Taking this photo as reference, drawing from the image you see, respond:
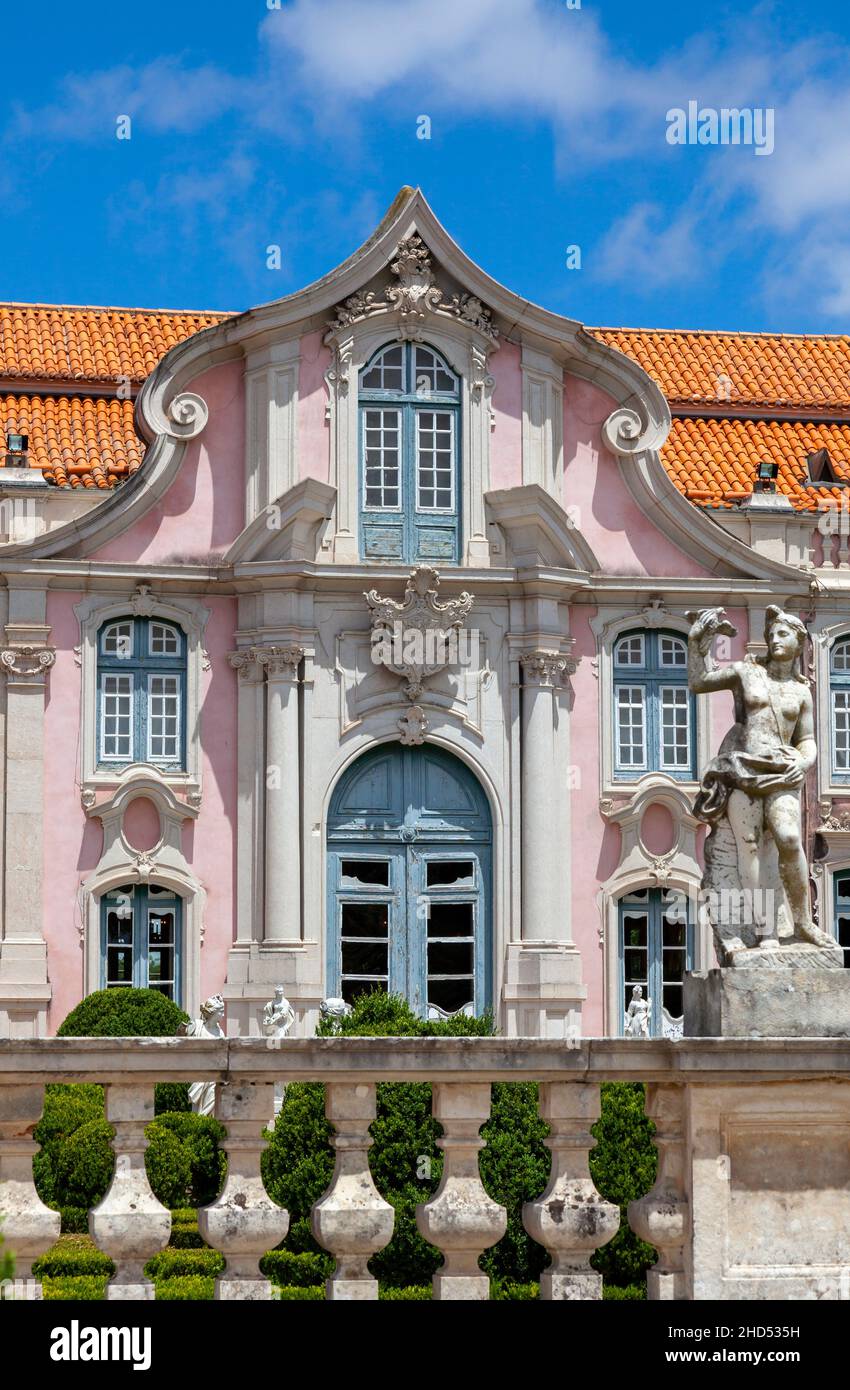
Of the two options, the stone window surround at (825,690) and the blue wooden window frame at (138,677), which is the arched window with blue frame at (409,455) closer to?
the blue wooden window frame at (138,677)

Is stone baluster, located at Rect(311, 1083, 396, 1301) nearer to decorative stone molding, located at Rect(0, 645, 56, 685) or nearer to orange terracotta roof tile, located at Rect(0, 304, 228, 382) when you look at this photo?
decorative stone molding, located at Rect(0, 645, 56, 685)

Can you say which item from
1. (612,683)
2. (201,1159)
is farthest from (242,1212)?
(612,683)

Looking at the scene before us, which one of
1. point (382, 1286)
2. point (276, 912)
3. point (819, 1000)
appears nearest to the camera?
point (819, 1000)

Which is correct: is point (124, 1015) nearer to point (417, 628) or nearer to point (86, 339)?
point (417, 628)

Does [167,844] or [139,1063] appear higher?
[167,844]

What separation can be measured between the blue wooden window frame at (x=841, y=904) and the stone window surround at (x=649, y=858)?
1.78 metres

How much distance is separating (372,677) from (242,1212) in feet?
62.9

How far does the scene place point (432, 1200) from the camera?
27.6 ft

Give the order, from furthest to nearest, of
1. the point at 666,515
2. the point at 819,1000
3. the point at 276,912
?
the point at 666,515
the point at 276,912
the point at 819,1000

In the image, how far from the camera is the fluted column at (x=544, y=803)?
88.7 ft

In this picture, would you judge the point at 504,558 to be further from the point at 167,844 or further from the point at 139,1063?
the point at 139,1063

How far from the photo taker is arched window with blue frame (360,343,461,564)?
27.7 m

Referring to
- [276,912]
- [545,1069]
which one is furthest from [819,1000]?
[276,912]

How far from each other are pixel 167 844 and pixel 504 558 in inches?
214
